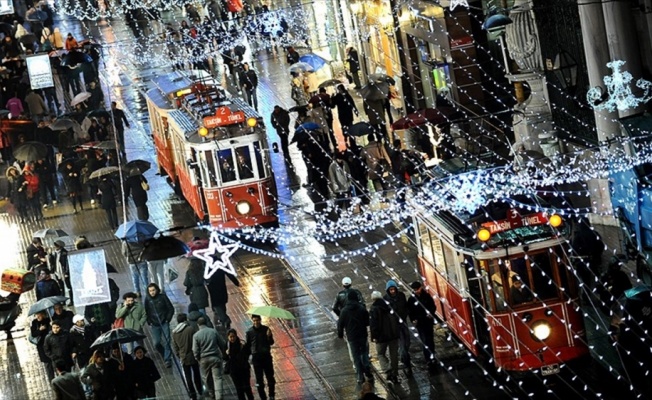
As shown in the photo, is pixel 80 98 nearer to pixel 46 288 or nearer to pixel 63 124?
pixel 63 124

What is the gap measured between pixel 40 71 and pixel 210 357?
2383 cm

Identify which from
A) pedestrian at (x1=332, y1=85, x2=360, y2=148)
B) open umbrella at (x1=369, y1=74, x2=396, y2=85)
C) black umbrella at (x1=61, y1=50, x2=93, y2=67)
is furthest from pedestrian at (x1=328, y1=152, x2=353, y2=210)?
black umbrella at (x1=61, y1=50, x2=93, y2=67)

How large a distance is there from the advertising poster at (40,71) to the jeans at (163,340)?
2002 cm

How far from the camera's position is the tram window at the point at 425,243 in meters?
30.3

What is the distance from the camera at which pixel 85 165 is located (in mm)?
41719

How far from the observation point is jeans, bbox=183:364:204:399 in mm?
28250

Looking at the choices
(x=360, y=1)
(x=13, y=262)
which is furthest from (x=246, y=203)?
(x=360, y=1)

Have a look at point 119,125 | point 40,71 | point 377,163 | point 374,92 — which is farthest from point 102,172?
point 40,71

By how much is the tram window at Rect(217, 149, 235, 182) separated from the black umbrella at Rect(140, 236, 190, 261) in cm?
652

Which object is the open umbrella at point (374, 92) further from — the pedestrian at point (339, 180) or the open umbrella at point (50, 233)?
the open umbrella at point (50, 233)

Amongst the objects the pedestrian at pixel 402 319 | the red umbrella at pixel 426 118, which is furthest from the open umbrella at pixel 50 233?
Answer: the pedestrian at pixel 402 319

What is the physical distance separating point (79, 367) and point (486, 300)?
675 cm

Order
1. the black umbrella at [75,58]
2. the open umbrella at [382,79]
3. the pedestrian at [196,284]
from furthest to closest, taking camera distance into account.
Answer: the black umbrella at [75,58], the open umbrella at [382,79], the pedestrian at [196,284]

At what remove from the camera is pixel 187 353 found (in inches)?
1106
